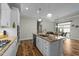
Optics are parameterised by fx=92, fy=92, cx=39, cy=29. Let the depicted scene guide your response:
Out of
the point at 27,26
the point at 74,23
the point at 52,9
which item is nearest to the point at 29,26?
the point at 27,26

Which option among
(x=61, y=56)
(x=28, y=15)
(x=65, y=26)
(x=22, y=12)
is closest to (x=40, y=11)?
(x=28, y=15)

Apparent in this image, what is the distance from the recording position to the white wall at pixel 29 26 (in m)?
2.01

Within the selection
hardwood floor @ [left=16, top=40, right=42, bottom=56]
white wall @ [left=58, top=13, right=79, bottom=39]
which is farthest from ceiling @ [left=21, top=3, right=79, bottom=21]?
hardwood floor @ [left=16, top=40, right=42, bottom=56]

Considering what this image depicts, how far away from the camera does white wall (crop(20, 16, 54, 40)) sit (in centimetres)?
201

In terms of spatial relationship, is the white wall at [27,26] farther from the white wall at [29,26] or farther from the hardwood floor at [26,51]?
the hardwood floor at [26,51]

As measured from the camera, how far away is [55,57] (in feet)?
6.10

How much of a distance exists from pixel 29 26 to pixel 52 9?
25.5 inches

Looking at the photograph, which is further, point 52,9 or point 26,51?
point 26,51

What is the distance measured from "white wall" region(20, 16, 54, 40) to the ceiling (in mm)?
112

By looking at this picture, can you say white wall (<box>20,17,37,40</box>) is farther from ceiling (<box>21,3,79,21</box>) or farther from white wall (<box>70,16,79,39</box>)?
white wall (<box>70,16,79,39</box>)

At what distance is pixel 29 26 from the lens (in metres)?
2.13

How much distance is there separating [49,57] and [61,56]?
250 mm

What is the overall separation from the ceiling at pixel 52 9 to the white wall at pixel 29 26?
0.37 feet

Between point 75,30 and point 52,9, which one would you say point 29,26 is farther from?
point 75,30
